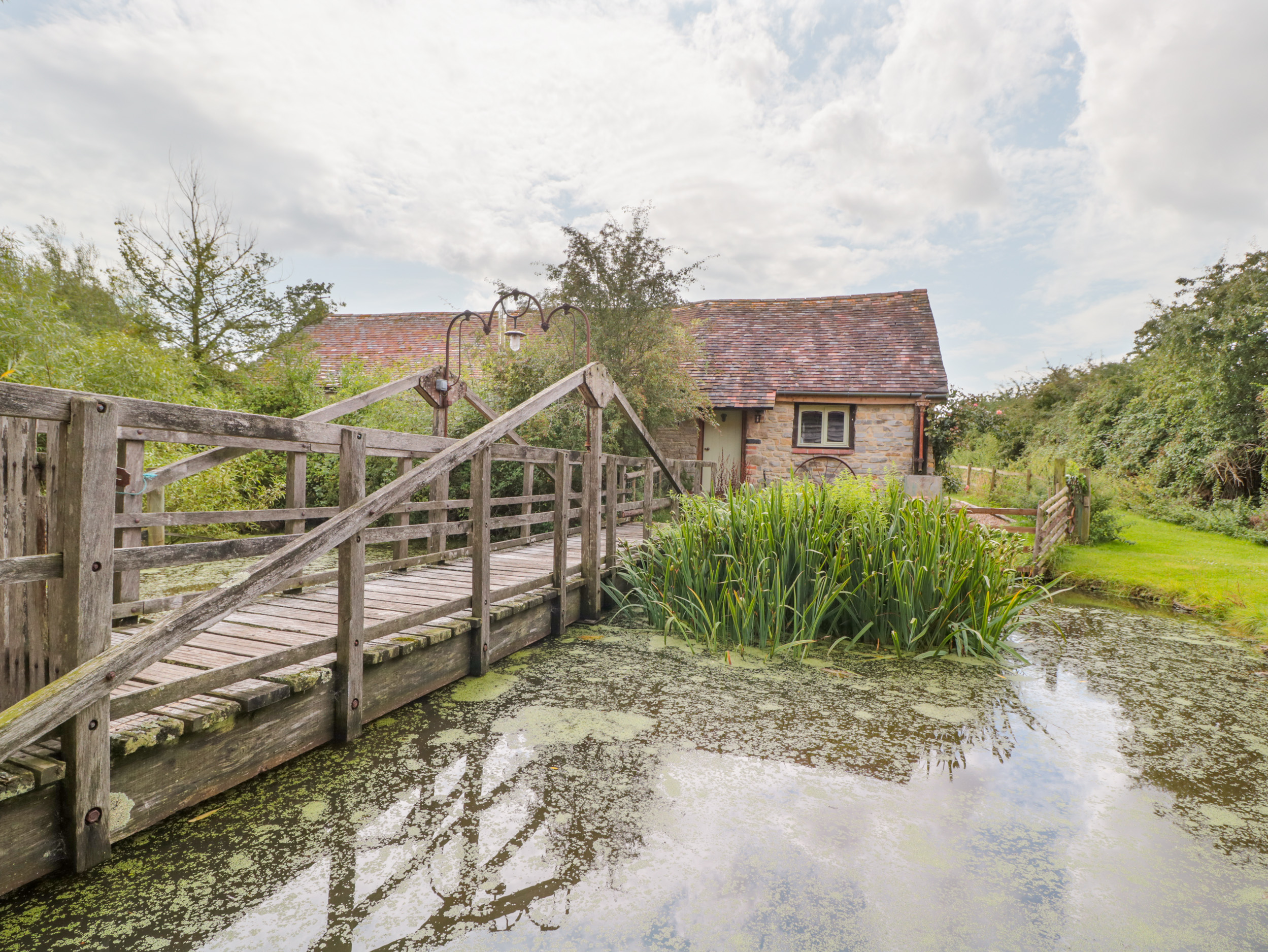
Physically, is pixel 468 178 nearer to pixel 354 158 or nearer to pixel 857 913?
pixel 354 158

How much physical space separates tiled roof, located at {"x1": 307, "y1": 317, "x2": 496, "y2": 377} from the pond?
40.2ft

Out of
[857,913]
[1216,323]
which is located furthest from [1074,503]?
[857,913]

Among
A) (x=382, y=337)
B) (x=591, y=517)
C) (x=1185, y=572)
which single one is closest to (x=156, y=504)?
(x=591, y=517)

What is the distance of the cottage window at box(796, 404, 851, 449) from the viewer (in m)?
12.8

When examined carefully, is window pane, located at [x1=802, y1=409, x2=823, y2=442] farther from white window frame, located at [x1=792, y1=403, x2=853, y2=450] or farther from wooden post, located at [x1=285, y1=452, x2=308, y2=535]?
wooden post, located at [x1=285, y1=452, x2=308, y2=535]

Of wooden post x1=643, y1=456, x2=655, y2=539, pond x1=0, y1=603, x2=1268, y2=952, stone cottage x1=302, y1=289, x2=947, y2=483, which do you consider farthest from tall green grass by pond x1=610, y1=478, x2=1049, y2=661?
stone cottage x1=302, y1=289, x2=947, y2=483

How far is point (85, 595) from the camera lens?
172cm

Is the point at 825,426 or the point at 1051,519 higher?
the point at 825,426

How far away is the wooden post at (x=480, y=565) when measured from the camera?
11.9 ft

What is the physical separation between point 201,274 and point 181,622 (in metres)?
12.2

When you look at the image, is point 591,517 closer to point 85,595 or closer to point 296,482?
point 296,482

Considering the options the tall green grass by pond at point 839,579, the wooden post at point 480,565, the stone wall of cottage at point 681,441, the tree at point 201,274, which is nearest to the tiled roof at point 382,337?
the tree at point 201,274

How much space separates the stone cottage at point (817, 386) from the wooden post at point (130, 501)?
8652 millimetres

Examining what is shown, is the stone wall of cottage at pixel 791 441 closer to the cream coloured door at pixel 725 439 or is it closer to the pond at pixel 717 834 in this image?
the cream coloured door at pixel 725 439
